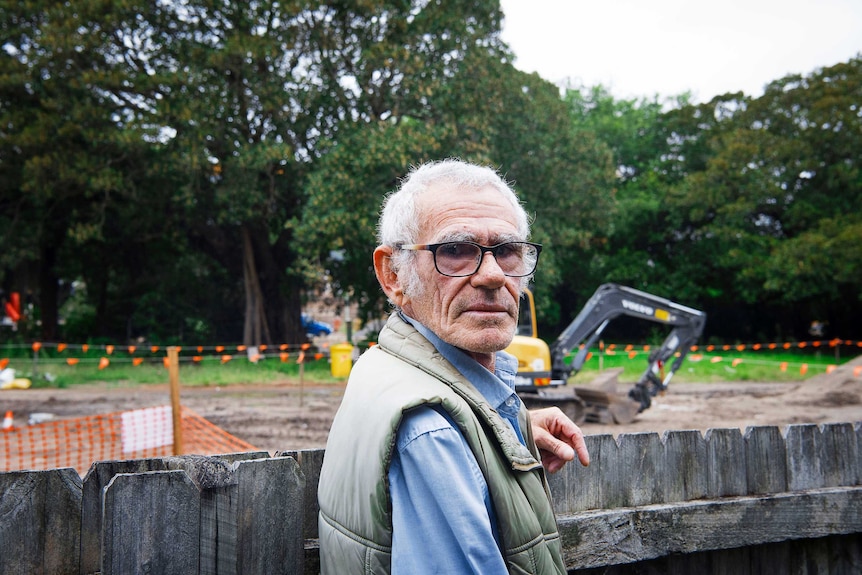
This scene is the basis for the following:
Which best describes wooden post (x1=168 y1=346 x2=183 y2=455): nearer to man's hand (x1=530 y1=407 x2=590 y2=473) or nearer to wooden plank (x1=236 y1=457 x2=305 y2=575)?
wooden plank (x1=236 y1=457 x2=305 y2=575)

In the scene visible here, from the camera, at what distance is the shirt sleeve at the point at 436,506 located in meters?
1.36

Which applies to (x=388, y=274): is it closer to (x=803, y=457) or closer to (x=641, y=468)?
(x=641, y=468)

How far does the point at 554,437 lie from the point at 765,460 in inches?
51.2

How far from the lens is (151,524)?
1.81m

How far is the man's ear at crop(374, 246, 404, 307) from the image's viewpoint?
1886mm

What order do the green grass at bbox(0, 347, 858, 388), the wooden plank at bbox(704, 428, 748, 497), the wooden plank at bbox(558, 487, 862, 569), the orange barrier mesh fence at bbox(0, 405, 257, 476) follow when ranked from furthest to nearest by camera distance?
the green grass at bbox(0, 347, 858, 388), the orange barrier mesh fence at bbox(0, 405, 257, 476), the wooden plank at bbox(704, 428, 748, 497), the wooden plank at bbox(558, 487, 862, 569)

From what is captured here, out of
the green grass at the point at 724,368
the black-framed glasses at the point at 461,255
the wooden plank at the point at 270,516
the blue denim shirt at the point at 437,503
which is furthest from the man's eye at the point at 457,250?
the green grass at the point at 724,368

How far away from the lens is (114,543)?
1768mm

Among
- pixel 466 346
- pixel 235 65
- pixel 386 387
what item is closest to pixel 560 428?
pixel 466 346

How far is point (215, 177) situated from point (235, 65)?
3.94 metres

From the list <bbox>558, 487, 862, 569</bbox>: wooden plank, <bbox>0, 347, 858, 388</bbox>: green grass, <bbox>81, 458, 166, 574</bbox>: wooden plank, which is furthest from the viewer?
<bbox>0, 347, 858, 388</bbox>: green grass

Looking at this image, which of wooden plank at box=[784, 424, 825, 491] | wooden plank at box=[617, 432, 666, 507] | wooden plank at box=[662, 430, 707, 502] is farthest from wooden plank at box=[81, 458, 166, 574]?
wooden plank at box=[784, 424, 825, 491]

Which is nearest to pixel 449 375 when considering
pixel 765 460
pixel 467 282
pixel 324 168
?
pixel 467 282

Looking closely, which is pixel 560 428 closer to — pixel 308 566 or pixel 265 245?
pixel 308 566
